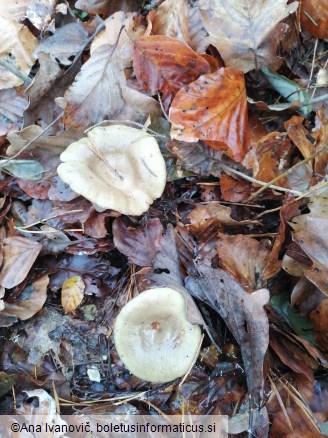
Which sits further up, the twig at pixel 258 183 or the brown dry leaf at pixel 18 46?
the brown dry leaf at pixel 18 46

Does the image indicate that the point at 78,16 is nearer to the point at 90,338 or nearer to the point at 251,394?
the point at 90,338

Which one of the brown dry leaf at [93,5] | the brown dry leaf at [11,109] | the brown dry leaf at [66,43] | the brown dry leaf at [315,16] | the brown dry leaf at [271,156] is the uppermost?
the brown dry leaf at [93,5]

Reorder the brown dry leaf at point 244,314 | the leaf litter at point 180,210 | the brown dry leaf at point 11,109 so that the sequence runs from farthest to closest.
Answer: the brown dry leaf at point 11,109
the leaf litter at point 180,210
the brown dry leaf at point 244,314

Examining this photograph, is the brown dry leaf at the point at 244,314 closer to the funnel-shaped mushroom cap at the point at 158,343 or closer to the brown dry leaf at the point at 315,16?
the funnel-shaped mushroom cap at the point at 158,343

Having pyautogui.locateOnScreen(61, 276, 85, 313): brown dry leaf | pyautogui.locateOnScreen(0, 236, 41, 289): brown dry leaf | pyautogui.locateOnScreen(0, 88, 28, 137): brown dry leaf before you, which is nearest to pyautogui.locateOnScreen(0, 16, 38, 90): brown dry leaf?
pyautogui.locateOnScreen(0, 88, 28, 137): brown dry leaf

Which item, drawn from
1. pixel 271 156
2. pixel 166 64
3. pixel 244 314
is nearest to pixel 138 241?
pixel 244 314

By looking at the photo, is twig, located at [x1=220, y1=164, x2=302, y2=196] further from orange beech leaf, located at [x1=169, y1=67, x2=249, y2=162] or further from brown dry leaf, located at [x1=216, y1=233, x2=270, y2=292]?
brown dry leaf, located at [x1=216, y1=233, x2=270, y2=292]

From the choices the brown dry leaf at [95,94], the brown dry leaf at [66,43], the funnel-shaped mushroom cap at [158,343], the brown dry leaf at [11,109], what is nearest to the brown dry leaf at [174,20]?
the brown dry leaf at [95,94]

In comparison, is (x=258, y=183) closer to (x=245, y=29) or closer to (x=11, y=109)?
(x=245, y=29)
